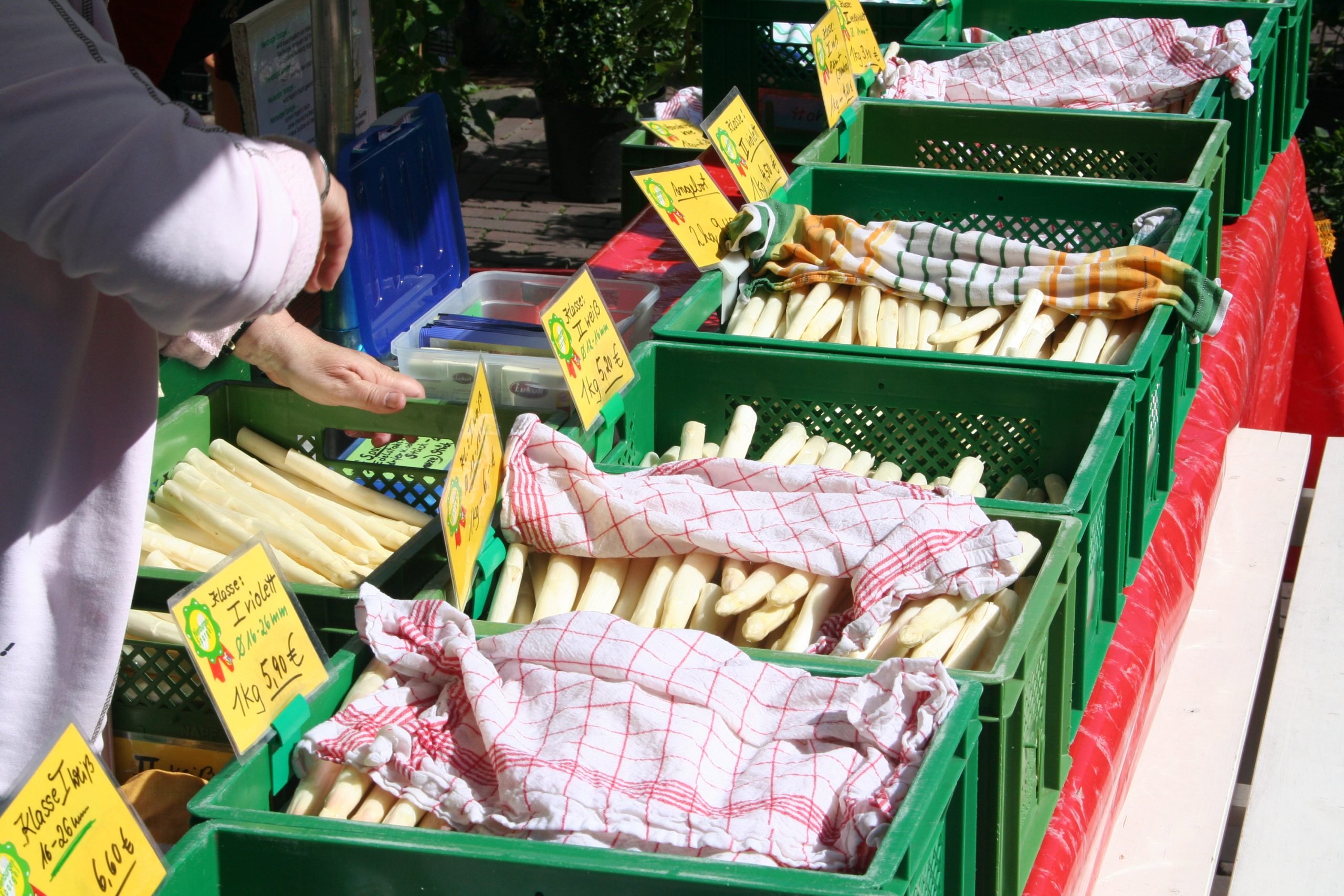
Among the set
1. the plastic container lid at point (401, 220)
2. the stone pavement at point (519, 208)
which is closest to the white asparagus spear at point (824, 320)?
the plastic container lid at point (401, 220)

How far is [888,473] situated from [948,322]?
0.59 metres

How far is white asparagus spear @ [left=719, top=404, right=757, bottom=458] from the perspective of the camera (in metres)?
2.18

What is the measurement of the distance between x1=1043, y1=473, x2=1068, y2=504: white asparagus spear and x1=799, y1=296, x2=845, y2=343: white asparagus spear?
0.57 metres

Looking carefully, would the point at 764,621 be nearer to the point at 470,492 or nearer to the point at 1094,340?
the point at 470,492

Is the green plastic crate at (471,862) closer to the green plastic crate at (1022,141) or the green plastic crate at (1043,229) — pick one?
the green plastic crate at (1043,229)

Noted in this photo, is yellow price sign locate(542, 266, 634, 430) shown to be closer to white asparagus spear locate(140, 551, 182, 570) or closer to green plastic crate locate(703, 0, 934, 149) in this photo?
white asparagus spear locate(140, 551, 182, 570)

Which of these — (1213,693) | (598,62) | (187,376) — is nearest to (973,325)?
(1213,693)

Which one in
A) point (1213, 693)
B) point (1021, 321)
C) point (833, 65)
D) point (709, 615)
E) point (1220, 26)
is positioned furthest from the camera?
point (1220, 26)

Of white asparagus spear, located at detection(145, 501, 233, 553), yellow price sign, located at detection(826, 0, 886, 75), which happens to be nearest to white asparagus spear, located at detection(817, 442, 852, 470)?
white asparagus spear, located at detection(145, 501, 233, 553)

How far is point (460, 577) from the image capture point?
1615mm

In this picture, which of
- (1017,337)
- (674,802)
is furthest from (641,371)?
(674,802)

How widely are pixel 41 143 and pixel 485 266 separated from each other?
4.70 m

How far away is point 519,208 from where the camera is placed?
6.96 m

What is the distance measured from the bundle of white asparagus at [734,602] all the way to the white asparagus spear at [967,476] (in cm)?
36
